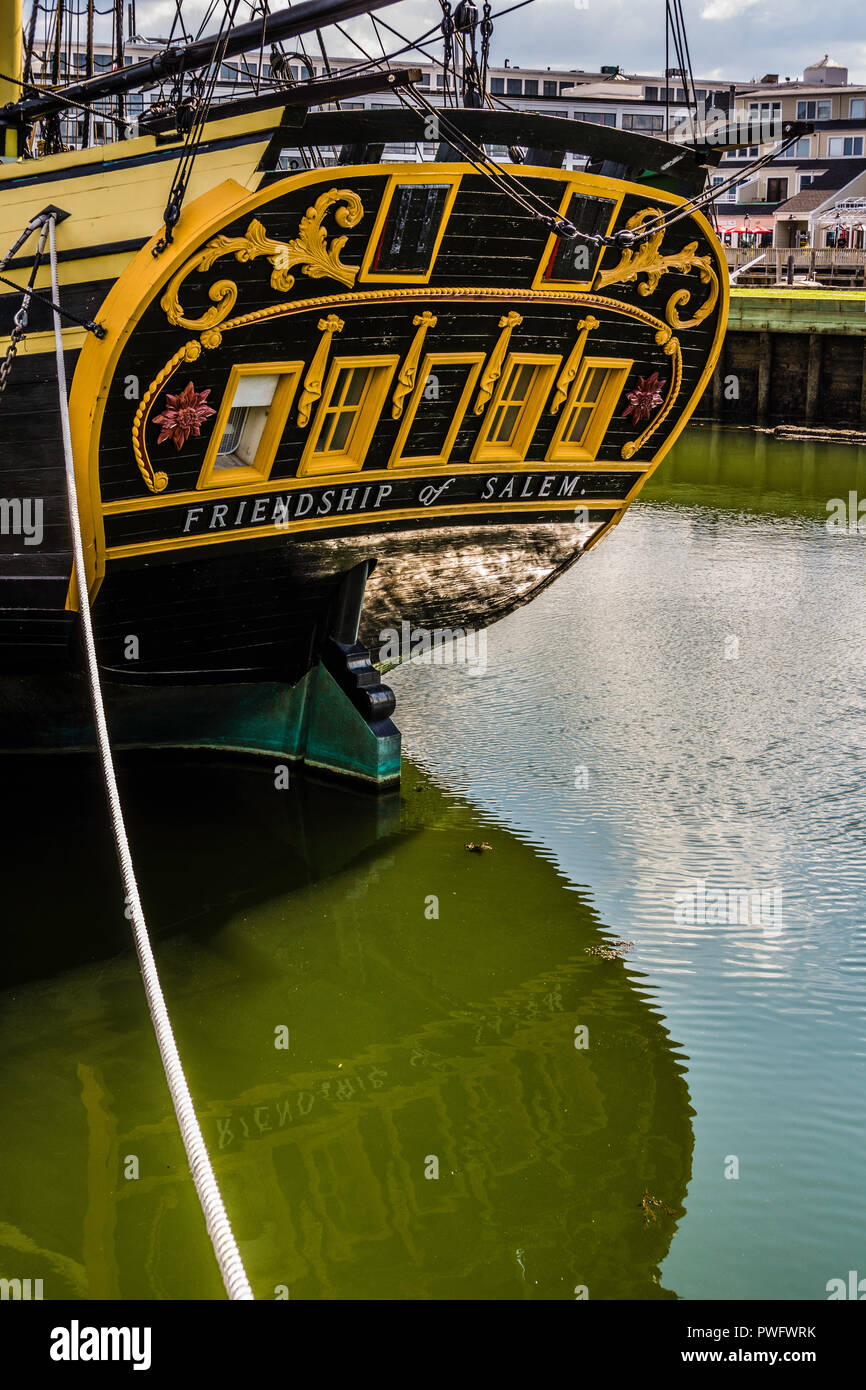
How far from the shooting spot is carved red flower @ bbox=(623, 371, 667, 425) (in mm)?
9758

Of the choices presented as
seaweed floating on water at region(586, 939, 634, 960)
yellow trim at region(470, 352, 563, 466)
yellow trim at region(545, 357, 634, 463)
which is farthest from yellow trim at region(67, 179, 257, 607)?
seaweed floating on water at region(586, 939, 634, 960)

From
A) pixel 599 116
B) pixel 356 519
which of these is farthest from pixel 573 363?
pixel 599 116

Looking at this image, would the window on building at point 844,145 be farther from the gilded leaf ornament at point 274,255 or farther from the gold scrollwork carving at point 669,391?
the gilded leaf ornament at point 274,255

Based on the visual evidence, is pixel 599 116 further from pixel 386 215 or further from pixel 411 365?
pixel 386 215

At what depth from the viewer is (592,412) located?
9719 mm

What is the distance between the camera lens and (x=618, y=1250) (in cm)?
538

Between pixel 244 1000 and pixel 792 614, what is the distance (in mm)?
8831

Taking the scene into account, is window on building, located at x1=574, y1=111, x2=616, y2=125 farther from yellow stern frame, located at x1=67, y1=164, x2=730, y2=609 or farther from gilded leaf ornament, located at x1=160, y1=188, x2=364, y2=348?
gilded leaf ornament, located at x1=160, y1=188, x2=364, y2=348

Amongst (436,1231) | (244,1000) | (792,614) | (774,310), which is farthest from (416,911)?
(774,310)

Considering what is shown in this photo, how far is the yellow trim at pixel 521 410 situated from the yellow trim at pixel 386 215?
95 cm

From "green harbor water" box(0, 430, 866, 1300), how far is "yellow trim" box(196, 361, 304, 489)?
90.8 inches

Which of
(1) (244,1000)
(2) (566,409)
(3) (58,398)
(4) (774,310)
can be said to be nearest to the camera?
(1) (244,1000)
